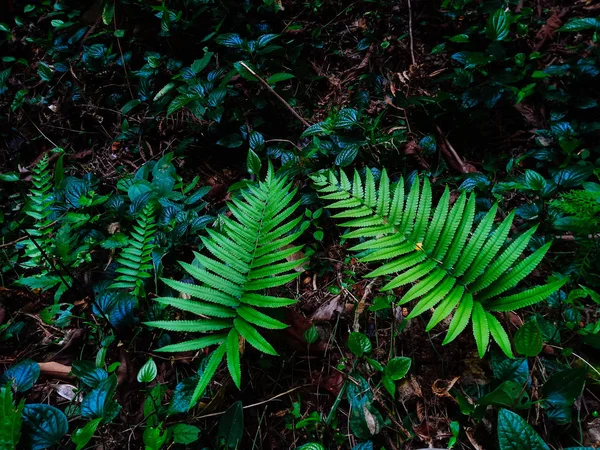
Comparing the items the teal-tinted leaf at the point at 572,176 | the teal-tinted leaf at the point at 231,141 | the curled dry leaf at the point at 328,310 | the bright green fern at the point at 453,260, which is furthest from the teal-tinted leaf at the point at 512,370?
the teal-tinted leaf at the point at 231,141

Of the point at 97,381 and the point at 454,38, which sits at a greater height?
the point at 454,38

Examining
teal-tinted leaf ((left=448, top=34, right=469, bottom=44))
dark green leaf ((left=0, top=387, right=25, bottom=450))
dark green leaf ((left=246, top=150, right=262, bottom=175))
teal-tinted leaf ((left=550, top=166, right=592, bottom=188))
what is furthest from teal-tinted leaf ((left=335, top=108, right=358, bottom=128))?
dark green leaf ((left=0, top=387, right=25, bottom=450))

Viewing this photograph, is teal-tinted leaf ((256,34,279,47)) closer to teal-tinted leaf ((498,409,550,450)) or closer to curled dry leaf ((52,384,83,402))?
curled dry leaf ((52,384,83,402))

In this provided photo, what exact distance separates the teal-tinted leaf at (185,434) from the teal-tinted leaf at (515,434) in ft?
3.57

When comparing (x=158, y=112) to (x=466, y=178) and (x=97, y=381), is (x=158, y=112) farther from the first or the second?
(x=466, y=178)

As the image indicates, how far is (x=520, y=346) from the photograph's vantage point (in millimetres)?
1487

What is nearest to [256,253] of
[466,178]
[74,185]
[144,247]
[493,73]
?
[144,247]

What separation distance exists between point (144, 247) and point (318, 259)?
960 mm

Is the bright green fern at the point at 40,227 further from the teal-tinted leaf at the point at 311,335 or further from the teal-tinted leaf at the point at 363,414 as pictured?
the teal-tinted leaf at the point at 363,414

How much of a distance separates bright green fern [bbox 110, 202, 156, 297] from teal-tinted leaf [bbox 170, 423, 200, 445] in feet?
2.37

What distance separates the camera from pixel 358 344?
171cm

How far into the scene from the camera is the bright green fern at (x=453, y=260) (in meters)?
1.51

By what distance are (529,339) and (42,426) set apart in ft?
6.25

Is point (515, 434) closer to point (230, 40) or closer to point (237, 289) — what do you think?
point (237, 289)
